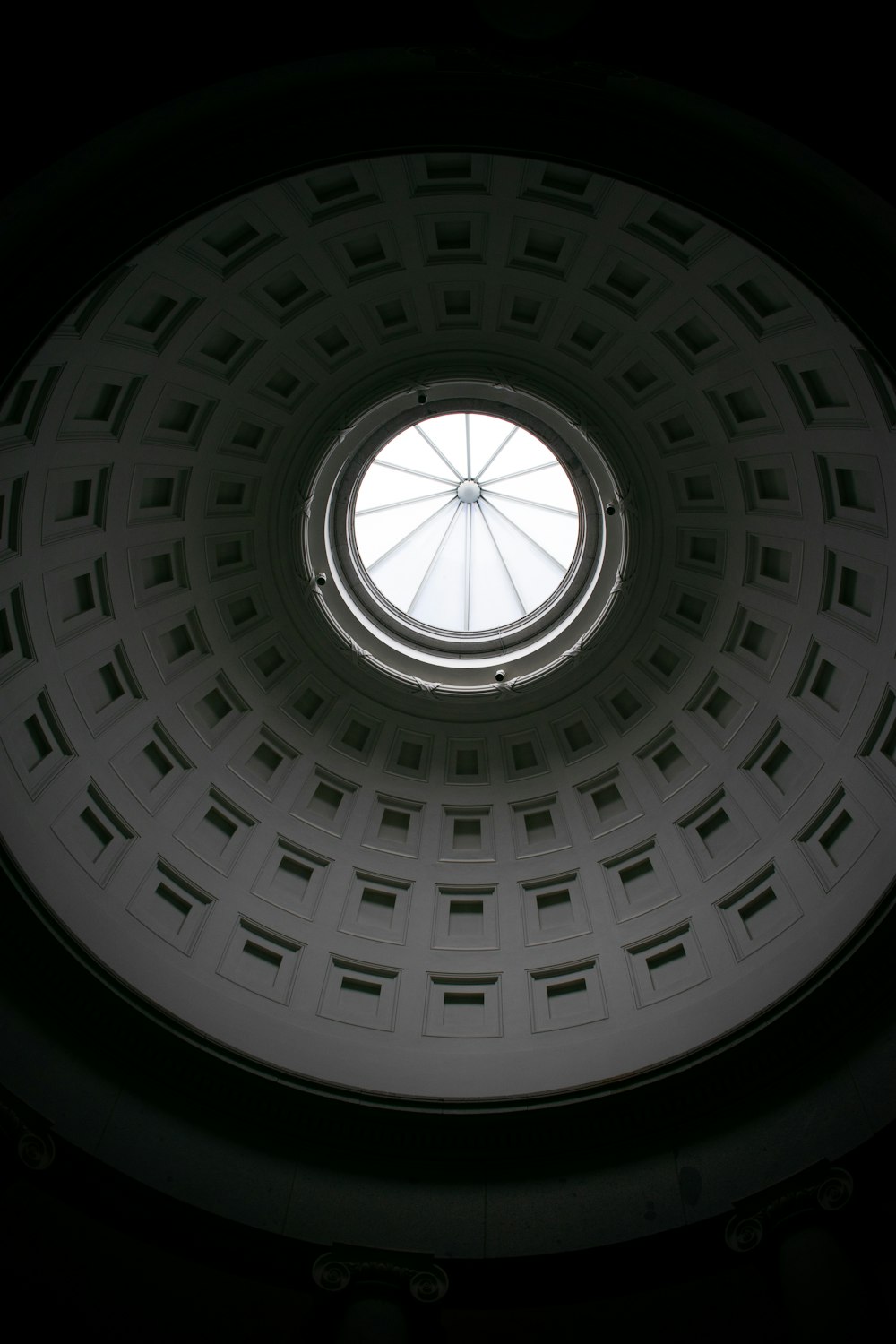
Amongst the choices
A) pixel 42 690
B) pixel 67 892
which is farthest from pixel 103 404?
pixel 67 892

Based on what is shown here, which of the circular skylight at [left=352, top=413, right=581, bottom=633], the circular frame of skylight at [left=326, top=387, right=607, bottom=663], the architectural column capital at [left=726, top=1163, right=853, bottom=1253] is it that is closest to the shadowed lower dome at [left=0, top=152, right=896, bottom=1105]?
the circular frame of skylight at [left=326, top=387, right=607, bottom=663]

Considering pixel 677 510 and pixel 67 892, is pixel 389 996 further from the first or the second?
pixel 677 510

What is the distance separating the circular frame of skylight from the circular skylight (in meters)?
0.14

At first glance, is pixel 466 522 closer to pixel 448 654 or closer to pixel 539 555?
pixel 539 555

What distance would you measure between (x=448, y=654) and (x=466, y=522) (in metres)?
7.06

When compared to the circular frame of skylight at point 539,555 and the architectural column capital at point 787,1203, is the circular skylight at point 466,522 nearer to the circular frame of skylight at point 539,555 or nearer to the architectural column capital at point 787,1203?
the circular frame of skylight at point 539,555

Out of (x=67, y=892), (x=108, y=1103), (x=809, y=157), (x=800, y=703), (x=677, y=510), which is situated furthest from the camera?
(x=677, y=510)

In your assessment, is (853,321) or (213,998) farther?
(213,998)

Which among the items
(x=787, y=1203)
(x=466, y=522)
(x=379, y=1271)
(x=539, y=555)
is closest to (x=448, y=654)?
(x=539, y=555)

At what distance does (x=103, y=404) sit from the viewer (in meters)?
17.6

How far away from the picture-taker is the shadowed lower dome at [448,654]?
1686cm

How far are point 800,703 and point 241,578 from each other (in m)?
14.0

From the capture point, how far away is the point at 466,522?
3066cm

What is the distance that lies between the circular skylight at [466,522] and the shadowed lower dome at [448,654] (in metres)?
2.51
